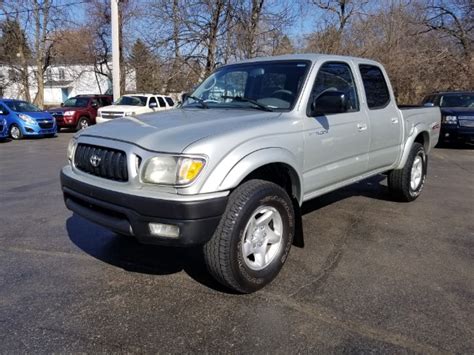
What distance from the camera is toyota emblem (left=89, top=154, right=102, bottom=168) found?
332 cm

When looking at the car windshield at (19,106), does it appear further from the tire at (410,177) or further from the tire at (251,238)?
the tire at (251,238)

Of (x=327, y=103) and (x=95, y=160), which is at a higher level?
(x=327, y=103)

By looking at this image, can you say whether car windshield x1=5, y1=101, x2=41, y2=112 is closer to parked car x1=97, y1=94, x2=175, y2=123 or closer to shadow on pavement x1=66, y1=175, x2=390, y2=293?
parked car x1=97, y1=94, x2=175, y2=123

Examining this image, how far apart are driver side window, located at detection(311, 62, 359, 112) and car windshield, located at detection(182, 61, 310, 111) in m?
0.18

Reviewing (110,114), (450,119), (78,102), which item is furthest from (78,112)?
(450,119)

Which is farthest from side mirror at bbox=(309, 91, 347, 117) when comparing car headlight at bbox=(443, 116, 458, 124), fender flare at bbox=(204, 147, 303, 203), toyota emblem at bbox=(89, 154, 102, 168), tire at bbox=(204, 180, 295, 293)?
car headlight at bbox=(443, 116, 458, 124)

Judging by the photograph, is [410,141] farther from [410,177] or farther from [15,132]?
[15,132]

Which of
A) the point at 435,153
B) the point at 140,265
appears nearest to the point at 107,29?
the point at 435,153

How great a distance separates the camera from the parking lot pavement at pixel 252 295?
278 centimetres

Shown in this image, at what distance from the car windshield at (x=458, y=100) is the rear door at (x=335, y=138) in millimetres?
10679

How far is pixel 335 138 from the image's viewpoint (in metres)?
4.21

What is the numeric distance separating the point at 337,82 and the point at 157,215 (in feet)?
8.54

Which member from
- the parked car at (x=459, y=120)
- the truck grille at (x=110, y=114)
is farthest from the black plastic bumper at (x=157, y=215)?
the truck grille at (x=110, y=114)

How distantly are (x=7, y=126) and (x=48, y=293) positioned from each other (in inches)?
587
